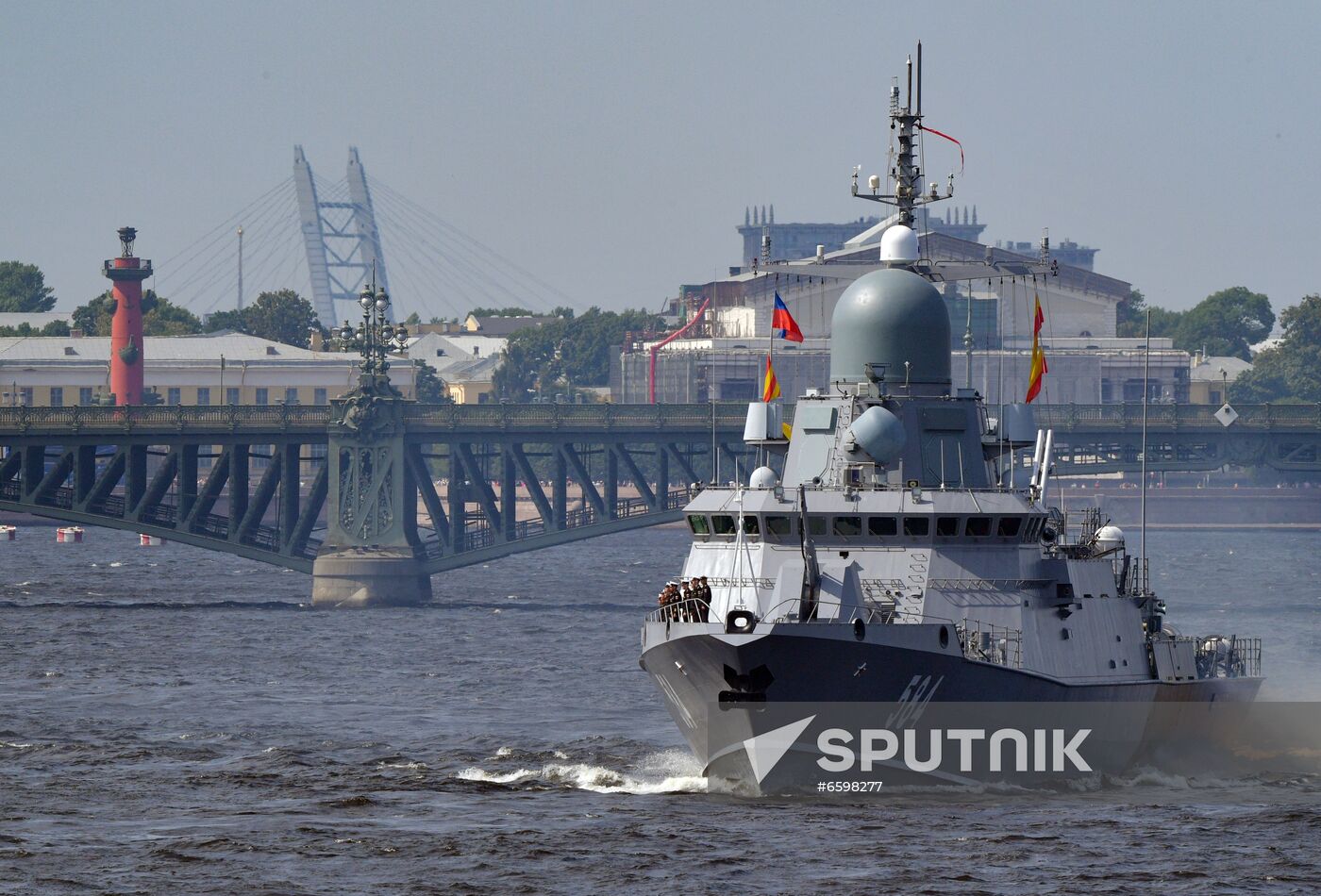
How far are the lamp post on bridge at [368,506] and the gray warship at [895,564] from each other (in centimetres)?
6046

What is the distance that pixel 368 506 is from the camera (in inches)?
4326

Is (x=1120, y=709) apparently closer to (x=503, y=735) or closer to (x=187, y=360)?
(x=503, y=735)

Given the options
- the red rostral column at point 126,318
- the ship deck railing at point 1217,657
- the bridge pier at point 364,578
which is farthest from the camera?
the red rostral column at point 126,318

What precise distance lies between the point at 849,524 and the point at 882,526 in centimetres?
60

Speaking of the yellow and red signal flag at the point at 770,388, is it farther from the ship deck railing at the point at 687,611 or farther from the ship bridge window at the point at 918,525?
the ship deck railing at the point at 687,611

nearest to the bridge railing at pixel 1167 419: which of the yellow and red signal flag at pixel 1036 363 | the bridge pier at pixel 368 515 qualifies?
the bridge pier at pixel 368 515

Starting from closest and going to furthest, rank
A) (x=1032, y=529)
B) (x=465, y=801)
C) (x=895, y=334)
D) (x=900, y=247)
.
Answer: (x=1032, y=529) → (x=465, y=801) → (x=895, y=334) → (x=900, y=247)

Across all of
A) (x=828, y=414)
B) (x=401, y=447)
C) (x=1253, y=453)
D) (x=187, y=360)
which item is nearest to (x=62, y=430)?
(x=401, y=447)

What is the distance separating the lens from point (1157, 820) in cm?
4378

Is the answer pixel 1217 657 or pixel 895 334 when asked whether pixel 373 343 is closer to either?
pixel 1217 657

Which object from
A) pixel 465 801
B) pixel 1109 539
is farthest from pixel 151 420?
pixel 1109 539

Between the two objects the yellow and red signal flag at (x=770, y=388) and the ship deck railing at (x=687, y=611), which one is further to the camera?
the yellow and red signal flag at (x=770, y=388)

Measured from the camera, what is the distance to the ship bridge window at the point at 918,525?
1754 inches

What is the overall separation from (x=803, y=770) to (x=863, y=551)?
4.21 metres
